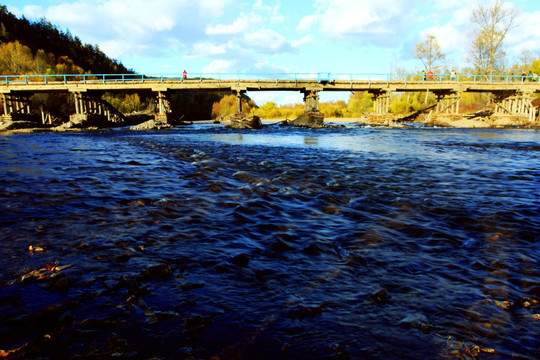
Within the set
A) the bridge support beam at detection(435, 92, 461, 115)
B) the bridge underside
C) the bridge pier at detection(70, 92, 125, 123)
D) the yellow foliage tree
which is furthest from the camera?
the yellow foliage tree

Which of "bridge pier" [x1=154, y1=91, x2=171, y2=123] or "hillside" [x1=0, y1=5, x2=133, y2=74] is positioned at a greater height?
"hillside" [x1=0, y1=5, x2=133, y2=74]

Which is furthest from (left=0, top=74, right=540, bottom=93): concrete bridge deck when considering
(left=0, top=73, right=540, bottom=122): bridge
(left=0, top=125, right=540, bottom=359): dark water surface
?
(left=0, top=125, right=540, bottom=359): dark water surface

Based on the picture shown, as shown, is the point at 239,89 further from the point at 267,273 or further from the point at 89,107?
the point at 267,273

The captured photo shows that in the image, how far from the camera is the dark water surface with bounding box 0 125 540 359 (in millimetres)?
2328

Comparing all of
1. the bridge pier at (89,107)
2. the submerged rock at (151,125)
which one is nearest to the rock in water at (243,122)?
the submerged rock at (151,125)

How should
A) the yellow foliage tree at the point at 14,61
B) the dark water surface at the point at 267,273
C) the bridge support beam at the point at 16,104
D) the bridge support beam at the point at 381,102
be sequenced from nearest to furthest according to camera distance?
A: the dark water surface at the point at 267,273 → the bridge support beam at the point at 16,104 → the bridge support beam at the point at 381,102 → the yellow foliage tree at the point at 14,61

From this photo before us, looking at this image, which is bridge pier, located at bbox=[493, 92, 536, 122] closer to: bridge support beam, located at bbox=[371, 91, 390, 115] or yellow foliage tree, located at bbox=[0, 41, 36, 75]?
bridge support beam, located at bbox=[371, 91, 390, 115]

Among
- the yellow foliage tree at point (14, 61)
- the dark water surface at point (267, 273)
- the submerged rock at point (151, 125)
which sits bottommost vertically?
the dark water surface at point (267, 273)

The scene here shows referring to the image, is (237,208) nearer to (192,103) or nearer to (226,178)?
(226,178)

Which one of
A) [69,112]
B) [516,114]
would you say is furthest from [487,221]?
[69,112]

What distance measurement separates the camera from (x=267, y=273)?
3.37m

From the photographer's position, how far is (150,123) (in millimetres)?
39062

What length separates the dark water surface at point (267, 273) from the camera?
2328 millimetres

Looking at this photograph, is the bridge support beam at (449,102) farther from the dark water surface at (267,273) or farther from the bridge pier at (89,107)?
the bridge pier at (89,107)
